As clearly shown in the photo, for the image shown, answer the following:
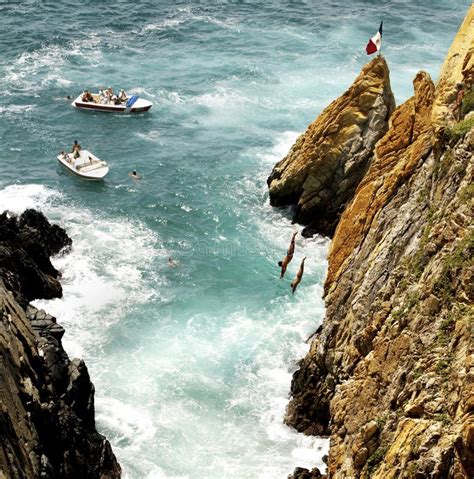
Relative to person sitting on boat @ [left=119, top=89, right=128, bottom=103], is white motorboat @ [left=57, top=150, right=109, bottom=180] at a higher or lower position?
lower

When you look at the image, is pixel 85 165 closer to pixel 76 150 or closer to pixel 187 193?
pixel 76 150

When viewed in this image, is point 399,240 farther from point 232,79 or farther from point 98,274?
point 232,79

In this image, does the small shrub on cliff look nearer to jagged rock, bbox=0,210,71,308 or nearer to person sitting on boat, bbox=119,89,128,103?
jagged rock, bbox=0,210,71,308

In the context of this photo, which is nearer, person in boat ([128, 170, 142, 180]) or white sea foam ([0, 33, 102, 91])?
person in boat ([128, 170, 142, 180])

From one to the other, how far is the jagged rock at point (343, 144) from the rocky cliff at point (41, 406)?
1755cm

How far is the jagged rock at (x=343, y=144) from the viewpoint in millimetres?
36594

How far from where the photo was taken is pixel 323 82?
60.3 m

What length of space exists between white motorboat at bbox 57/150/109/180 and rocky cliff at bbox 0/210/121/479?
16.1m

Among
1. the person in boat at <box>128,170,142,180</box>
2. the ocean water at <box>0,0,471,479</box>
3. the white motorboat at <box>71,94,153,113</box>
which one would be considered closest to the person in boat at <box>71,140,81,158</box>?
the ocean water at <box>0,0,471,479</box>

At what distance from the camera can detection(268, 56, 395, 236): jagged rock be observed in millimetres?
36594

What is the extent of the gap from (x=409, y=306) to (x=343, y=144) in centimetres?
2109

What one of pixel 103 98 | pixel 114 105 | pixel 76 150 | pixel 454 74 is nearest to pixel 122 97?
pixel 114 105

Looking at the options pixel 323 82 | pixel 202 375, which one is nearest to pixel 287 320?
pixel 202 375

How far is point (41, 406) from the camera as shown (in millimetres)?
20859
